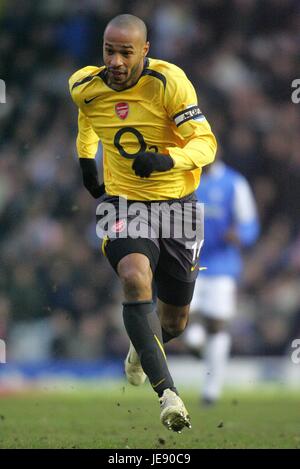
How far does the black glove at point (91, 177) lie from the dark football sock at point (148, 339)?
1162mm

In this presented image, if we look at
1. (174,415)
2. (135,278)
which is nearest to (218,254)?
(135,278)

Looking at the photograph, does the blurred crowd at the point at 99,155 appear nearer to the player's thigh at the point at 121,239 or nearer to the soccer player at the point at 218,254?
the soccer player at the point at 218,254

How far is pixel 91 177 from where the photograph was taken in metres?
6.70

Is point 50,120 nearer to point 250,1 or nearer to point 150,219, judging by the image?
point 250,1

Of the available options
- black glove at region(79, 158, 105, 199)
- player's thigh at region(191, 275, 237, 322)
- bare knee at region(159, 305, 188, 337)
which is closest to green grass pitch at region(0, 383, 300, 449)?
bare knee at region(159, 305, 188, 337)

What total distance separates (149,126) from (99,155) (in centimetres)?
671

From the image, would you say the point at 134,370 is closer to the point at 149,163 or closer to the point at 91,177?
the point at 91,177

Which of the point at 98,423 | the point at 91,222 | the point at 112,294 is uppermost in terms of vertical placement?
the point at 91,222

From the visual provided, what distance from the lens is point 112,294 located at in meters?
13.3

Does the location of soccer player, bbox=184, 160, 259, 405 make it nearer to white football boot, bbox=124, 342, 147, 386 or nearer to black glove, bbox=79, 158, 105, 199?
white football boot, bbox=124, 342, 147, 386

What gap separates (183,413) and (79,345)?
24.3ft

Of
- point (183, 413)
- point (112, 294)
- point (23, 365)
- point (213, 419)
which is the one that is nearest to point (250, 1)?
point (112, 294)

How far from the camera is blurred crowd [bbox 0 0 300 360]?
497 inches

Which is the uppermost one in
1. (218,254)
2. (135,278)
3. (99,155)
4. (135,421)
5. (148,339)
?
(99,155)
